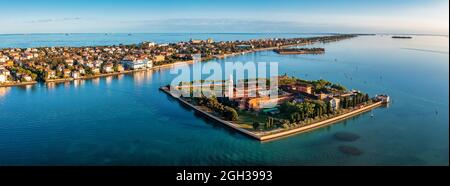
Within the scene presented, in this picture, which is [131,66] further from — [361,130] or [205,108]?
[361,130]

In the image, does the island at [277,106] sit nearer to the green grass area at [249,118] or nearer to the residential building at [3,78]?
the green grass area at [249,118]

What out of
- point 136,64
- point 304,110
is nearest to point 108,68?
point 136,64

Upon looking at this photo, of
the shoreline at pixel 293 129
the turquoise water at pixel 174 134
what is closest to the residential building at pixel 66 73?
the turquoise water at pixel 174 134

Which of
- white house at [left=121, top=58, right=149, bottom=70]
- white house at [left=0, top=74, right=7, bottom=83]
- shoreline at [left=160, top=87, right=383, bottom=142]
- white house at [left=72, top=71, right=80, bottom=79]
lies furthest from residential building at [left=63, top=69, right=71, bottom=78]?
shoreline at [left=160, top=87, right=383, bottom=142]

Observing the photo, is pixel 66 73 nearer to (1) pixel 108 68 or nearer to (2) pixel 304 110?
(1) pixel 108 68

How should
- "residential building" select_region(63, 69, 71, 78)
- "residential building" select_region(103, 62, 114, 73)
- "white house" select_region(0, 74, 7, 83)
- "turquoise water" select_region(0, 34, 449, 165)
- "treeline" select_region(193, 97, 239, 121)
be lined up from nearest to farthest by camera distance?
"turquoise water" select_region(0, 34, 449, 165) → "treeline" select_region(193, 97, 239, 121) → "white house" select_region(0, 74, 7, 83) → "residential building" select_region(63, 69, 71, 78) → "residential building" select_region(103, 62, 114, 73)

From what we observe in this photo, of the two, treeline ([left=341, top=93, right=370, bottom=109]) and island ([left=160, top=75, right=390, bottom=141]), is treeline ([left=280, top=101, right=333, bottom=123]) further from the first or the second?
treeline ([left=341, top=93, right=370, bottom=109])

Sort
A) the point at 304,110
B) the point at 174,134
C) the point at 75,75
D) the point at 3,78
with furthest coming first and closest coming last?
the point at 75,75, the point at 3,78, the point at 304,110, the point at 174,134

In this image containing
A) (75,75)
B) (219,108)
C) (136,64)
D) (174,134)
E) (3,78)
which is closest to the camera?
(174,134)
